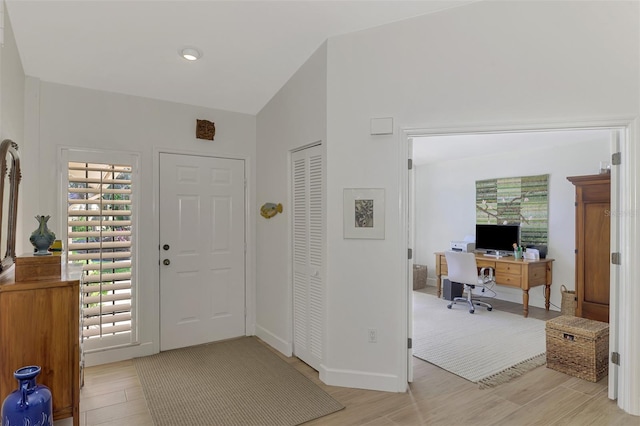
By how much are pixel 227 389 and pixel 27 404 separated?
148 cm

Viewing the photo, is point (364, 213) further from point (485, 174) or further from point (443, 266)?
point (485, 174)

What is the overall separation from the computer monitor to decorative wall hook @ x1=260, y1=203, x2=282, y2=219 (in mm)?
3636

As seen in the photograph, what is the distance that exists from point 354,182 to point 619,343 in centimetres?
232

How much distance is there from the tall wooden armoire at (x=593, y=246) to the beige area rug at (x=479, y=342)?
2.12 feet

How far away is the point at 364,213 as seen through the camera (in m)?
2.93

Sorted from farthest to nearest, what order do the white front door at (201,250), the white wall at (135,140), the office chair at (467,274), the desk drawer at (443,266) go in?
the desk drawer at (443,266) < the office chair at (467,274) < the white front door at (201,250) < the white wall at (135,140)

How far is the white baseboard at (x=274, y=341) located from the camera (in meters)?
3.59

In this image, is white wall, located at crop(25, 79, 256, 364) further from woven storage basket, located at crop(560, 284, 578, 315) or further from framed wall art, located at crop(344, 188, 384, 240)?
woven storage basket, located at crop(560, 284, 578, 315)

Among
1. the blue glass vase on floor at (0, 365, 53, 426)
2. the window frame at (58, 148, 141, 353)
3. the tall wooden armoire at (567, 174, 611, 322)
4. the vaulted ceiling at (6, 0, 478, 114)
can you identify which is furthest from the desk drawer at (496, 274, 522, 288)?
the blue glass vase on floor at (0, 365, 53, 426)

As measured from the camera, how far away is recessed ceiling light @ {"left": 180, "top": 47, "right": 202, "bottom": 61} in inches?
117

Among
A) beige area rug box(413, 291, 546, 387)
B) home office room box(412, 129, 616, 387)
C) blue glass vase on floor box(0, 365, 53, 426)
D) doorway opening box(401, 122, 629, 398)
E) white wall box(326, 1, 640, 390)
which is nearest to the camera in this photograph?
blue glass vase on floor box(0, 365, 53, 426)

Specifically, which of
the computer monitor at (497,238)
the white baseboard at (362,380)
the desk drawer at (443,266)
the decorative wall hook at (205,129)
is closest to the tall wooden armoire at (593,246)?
the computer monitor at (497,238)

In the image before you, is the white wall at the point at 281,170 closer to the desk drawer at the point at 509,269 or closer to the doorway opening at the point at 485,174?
the doorway opening at the point at 485,174

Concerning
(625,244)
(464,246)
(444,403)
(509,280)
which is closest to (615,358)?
(625,244)
